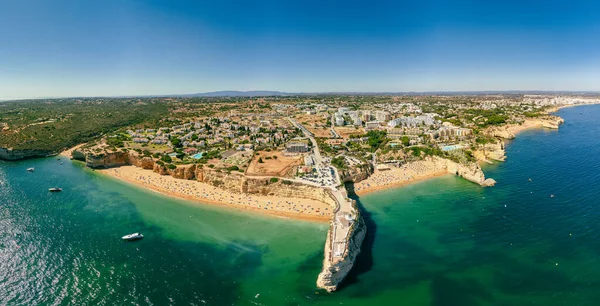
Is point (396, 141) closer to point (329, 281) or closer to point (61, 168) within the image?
point (329, 281)

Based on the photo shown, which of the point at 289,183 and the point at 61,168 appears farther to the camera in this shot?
the point at 61,168

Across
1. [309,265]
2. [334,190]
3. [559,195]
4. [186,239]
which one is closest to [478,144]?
[559,195]

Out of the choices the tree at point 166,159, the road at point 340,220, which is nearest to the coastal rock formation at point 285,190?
the road at point 340,220

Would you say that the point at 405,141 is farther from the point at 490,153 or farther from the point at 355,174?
the point at 355,174

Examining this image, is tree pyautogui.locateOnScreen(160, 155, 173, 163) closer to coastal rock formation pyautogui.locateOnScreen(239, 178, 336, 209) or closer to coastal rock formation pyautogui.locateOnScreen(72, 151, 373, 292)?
coastal rock formation pyautogui.locateOnScreen(72, 151, 373, 292)

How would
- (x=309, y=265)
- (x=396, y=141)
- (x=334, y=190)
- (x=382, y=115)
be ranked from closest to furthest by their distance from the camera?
1. (x=309, y=265)
2. (x=334, y=190)
3. (x=396, y=141)
4. (x=382, y=115)

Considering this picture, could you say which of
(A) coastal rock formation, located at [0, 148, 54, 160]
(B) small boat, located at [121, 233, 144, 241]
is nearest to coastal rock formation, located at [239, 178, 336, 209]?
(B) small boat, located at [121, 233, 144, 241]

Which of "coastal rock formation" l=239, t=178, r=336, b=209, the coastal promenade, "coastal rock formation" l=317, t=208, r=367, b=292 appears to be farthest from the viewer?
"coastal rock formation" l=239, t=178, r=336, b=209
